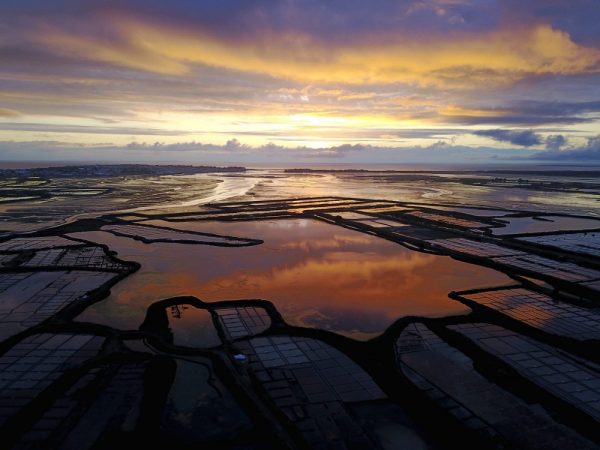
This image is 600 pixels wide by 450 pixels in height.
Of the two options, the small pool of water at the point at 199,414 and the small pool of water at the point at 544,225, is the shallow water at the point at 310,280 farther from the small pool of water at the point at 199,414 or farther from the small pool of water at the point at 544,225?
the small pool of water at the point at 544,225

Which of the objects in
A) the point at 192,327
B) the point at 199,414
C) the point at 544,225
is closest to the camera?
the point at 199,414

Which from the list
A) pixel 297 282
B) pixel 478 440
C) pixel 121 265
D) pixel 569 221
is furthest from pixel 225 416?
pixel 569 221

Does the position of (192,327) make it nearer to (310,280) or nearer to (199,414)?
(199,414)

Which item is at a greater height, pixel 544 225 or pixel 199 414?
pixel 544 225

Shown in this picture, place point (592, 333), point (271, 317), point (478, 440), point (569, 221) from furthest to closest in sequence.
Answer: point (569, 221) → point (271, 317) → point (592, 333) → point (478, 440)

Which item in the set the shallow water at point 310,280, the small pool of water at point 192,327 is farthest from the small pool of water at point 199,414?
the shallow water at point 310,280

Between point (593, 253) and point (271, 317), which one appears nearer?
point (271, 317)

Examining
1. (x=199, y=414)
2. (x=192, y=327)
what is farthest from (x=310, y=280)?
(x=199, y=414)

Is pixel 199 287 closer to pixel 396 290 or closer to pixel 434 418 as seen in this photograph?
pixel 396 290

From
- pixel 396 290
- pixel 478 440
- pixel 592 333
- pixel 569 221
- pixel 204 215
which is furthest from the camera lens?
pixel 204 215
